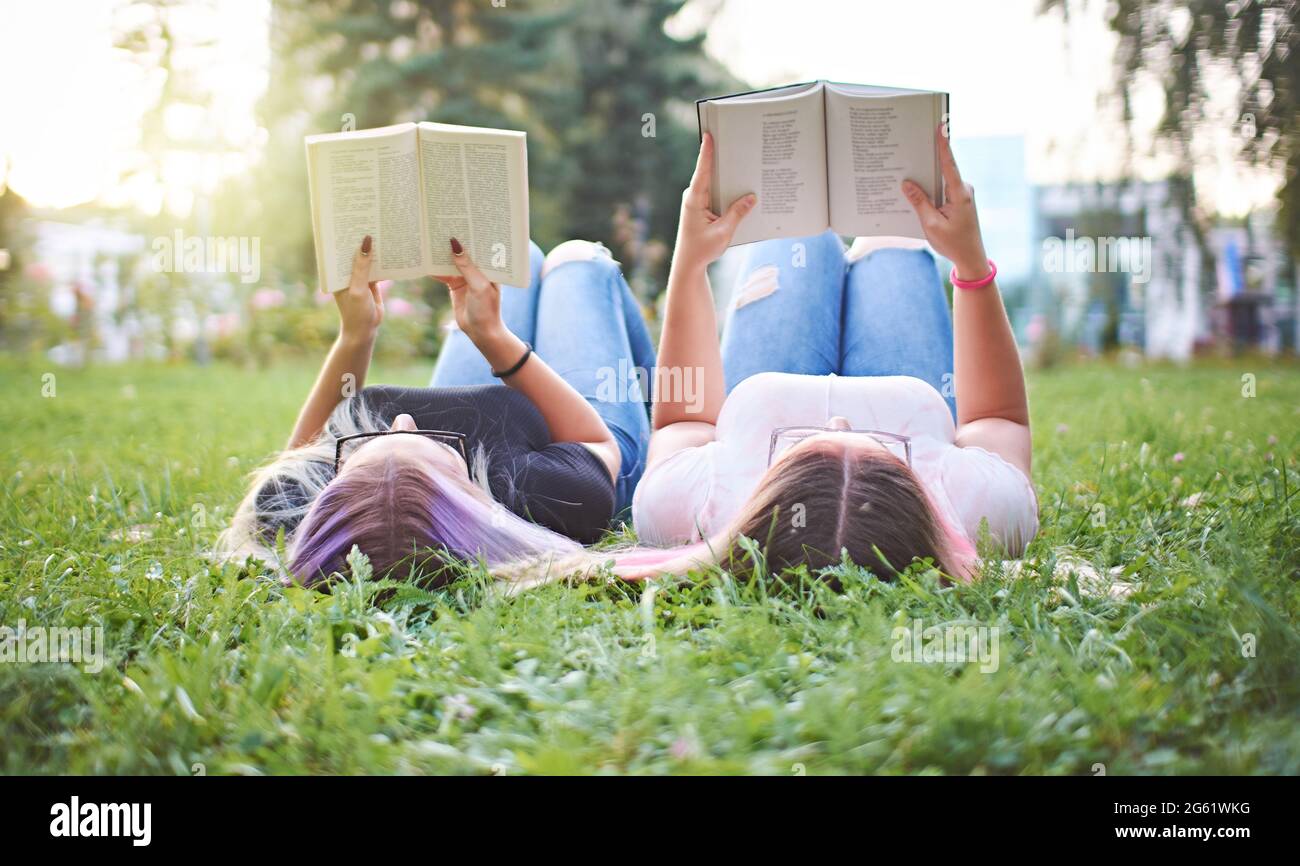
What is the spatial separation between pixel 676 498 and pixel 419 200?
928mm

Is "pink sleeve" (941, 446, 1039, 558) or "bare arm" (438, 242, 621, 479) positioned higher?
"bare arm" (438, 242, 621, 479)

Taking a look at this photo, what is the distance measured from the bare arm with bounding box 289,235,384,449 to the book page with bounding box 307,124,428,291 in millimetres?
26

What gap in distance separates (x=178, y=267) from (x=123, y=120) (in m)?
2.99

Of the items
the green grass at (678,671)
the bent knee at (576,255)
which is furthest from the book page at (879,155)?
the bent knee at (576,255)

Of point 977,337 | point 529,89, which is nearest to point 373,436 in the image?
point 977,337

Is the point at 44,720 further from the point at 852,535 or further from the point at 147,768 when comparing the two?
the point at 852,535

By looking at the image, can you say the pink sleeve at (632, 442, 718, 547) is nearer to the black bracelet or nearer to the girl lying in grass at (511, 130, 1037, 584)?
the girl lying in grass at (511, 130, 1037, 584)

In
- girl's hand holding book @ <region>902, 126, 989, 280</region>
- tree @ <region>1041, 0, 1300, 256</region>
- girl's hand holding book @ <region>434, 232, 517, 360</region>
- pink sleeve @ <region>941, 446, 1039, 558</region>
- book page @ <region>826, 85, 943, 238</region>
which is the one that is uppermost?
tree @ <region>1041, 0, 1300, 256</region>

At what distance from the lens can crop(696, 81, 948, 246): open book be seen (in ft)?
7.26

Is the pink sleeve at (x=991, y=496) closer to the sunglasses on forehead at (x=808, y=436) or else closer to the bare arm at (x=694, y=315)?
the sunglasses on forehead at (x=808, y=436)

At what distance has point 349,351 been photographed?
2498mm

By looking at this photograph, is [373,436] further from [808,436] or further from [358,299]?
[808,436]

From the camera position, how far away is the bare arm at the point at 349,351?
96.8 inches

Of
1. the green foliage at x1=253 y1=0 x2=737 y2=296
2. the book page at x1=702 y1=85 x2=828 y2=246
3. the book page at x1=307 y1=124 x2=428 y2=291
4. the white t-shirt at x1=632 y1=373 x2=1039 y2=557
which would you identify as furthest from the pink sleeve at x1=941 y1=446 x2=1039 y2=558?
the green foliage at x1=253 y1=0 x2=737 y2=296
